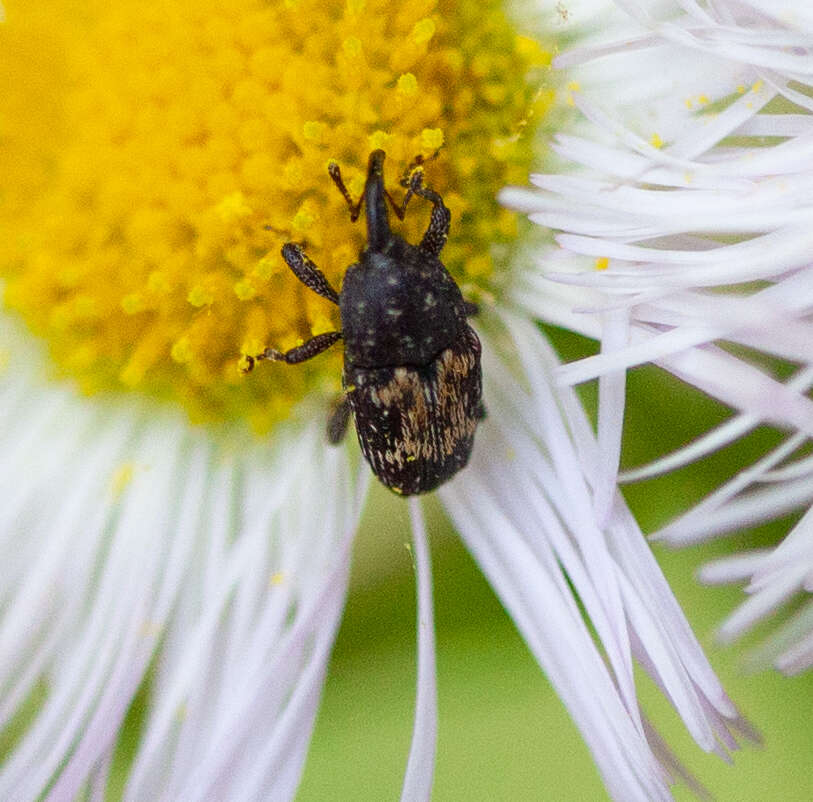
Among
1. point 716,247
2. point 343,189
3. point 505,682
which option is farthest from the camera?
point 505,682

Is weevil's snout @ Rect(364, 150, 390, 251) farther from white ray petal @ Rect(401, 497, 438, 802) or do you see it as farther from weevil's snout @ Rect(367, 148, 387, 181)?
white ray petal @ Rect(401, 497, 438, 802)

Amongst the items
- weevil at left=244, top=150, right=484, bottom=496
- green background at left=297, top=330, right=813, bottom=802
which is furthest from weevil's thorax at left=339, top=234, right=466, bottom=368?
green background at left=297, top=330, right=813, bottom=802

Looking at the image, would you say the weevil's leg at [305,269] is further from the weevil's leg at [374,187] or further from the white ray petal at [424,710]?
the white ray petal at [424,710]

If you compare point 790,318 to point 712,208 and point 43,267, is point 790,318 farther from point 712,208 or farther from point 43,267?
point 43,267

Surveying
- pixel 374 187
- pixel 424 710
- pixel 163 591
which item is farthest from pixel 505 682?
pixel 374 187

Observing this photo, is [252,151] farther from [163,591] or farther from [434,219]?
[163,591]

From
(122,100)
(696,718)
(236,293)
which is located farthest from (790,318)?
(122,100)

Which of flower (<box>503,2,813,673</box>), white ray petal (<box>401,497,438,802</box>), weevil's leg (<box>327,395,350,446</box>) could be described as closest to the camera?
flower (<box>503,2,813,673</box>)
